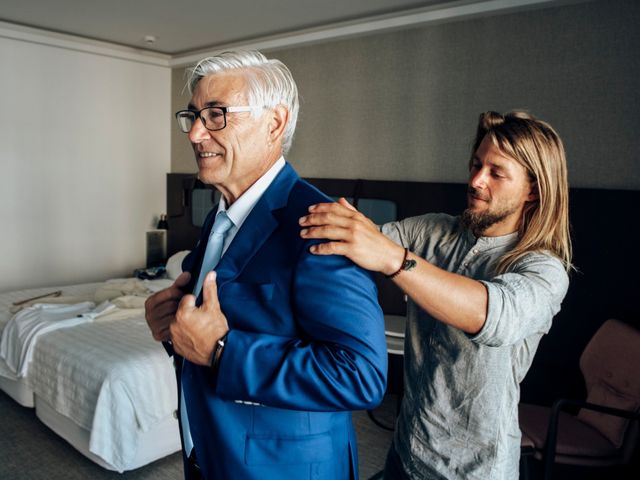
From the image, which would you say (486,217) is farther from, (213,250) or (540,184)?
(213,250)

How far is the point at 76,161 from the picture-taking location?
4.74 meters

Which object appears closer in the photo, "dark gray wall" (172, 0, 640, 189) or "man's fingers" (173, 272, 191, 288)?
"man's fingers" (173, 272, 191, 288)

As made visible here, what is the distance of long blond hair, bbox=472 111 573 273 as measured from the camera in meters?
1.26

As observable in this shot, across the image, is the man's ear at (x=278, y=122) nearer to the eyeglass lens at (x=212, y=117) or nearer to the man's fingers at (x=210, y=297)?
the eyeglass lens at (x=212, y=117)

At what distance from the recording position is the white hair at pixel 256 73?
1096 millimetres

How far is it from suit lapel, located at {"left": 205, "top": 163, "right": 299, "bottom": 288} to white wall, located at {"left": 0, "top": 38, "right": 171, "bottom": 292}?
4194 mm

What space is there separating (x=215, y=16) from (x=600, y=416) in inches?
140

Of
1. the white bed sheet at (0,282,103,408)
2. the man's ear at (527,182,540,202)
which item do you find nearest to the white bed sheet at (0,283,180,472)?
the white bed sheet at (0,282,103,408)

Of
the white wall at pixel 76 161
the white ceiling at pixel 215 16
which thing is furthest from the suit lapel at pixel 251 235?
the white wall at pixel 76 161

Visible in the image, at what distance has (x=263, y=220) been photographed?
1033mm

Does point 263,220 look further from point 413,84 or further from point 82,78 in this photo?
point 82,78

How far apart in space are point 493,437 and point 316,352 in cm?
60

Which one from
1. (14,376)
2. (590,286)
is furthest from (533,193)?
(14,376)

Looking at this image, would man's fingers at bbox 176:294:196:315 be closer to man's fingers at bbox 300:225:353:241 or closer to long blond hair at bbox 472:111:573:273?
man's fingers at bbox 300:225:353:241
